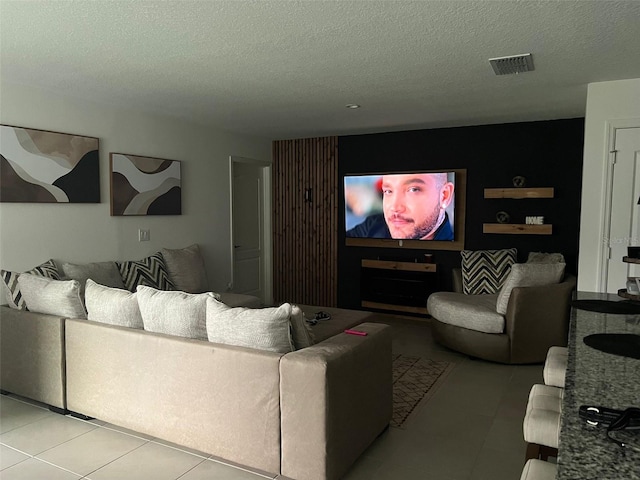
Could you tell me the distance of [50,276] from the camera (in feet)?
12.5

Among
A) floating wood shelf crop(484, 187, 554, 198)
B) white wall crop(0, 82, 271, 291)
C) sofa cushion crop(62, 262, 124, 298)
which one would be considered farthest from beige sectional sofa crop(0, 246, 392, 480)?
floating wood shelf crop(484, 187, 554, 198)

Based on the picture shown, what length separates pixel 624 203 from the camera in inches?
150

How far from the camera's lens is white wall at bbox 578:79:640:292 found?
12.2 ft

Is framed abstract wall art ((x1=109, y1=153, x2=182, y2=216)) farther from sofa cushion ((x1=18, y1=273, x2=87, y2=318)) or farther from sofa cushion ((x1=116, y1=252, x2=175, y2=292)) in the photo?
sofa cushion ((x1=18, y1=273, x2=87, y2=318))

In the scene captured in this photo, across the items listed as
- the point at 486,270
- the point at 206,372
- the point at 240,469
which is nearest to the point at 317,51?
the point at 206,372

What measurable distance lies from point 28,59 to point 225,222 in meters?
3.19

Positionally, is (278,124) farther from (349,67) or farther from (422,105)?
(349,67)

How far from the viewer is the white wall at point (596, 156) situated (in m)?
3.72

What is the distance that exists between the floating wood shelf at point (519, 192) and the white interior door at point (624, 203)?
1.42m

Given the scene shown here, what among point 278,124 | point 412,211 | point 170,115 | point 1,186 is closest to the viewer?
point 1,186

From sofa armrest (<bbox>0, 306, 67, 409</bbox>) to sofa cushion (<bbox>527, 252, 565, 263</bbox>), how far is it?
15.2 feet

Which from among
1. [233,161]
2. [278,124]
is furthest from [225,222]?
[278,124]

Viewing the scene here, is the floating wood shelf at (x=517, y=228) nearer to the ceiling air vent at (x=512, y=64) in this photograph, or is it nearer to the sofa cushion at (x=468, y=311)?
the sofa cushion at (x=468, y=311)

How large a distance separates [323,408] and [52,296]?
7.11ft
